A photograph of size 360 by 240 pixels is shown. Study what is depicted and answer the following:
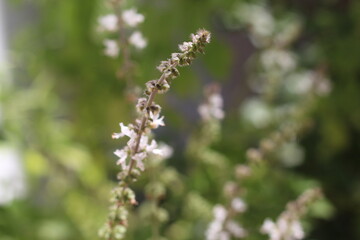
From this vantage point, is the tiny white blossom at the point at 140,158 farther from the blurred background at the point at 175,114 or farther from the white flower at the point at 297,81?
the white flower at the point at 297,81

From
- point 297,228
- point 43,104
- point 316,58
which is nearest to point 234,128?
point 316,58

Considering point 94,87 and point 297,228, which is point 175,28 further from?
point 297,228

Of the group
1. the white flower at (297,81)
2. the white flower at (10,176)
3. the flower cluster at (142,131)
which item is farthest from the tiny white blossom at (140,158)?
the white flower at (297,81)

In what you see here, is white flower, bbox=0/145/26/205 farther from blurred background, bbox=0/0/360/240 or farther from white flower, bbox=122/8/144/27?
white flower, bbox=122/8/144/27

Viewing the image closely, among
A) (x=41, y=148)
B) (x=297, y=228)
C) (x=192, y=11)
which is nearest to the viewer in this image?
(x=297, y=228)

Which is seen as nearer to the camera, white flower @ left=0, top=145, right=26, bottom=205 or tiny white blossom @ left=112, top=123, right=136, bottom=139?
tiny white blossom @ left=112, top=123, right=136, bottom=139

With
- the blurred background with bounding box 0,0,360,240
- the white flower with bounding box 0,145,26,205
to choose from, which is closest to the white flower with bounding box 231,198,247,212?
the blurred background with bounding box 0,0,360,240
